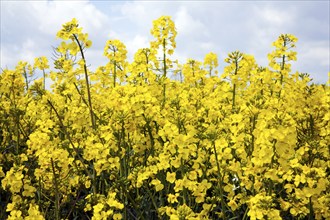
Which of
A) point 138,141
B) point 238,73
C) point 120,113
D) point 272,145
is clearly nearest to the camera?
point 272,145

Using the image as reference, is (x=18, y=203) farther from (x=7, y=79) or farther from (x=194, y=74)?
(x=194, y=74)

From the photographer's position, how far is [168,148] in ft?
12.8

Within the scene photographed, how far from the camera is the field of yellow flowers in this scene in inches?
151

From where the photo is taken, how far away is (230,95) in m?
6.82

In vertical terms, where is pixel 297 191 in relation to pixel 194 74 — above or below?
below

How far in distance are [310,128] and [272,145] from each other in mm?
2226

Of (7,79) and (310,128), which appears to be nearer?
(310,128)

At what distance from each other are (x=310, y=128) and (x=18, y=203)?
343 centimetres

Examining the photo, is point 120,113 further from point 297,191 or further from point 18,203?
point 297,191

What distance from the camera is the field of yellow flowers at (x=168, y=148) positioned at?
12.6 ft

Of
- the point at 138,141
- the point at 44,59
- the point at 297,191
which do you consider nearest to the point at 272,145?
the point at 297,191

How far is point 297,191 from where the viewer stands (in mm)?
3945

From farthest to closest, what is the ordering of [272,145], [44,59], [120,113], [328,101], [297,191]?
1. [44,59]
2. [328,101]
3. [120,113]
4. [297,191]
5. [272,145]

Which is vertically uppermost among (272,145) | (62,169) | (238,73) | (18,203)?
(238,73)
